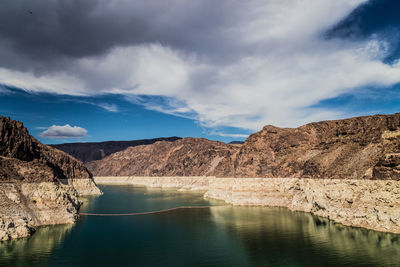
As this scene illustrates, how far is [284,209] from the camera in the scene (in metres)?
72.9

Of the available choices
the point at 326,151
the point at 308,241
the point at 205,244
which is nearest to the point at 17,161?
the point at 205,244

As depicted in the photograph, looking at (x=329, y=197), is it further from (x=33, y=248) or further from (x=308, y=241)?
(x=33, y=248)

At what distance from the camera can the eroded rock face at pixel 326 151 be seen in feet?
181

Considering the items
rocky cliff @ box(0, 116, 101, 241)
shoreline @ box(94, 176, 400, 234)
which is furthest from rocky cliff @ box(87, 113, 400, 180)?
rocky cliff @ box(0, 116, 101, 241)

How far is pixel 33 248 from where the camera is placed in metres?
36.8

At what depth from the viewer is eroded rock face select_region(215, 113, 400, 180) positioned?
5519cm

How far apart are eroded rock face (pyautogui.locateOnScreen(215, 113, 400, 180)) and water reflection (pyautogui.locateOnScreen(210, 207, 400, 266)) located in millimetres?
12626

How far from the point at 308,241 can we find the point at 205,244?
15969 millimetres

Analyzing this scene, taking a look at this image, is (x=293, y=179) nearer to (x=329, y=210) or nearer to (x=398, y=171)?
(x=329, y=210)

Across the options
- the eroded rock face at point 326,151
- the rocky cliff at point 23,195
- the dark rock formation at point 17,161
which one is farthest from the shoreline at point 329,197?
the dark rock formation at point 17,161

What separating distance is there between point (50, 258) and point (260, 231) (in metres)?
33.0

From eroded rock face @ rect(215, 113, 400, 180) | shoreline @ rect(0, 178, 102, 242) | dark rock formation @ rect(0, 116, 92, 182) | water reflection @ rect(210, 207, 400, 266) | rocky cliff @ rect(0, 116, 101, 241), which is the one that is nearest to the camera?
water reflection @ rect(210, 207, 400, 266)

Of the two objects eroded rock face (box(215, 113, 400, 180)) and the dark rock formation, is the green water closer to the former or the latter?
the dark rock formation

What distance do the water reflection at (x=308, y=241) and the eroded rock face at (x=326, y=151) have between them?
41.4 ft
